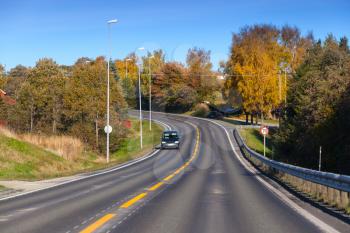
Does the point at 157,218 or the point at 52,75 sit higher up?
the point at 52,75

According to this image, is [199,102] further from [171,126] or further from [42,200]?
[42,200]

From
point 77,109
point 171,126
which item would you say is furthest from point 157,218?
point 171,126

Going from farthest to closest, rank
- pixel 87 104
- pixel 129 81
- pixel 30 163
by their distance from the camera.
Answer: pixel 129 81, pixel 87 104, pixel 30 163

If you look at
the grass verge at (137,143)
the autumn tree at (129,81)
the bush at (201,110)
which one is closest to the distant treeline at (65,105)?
the grass verge at (137,143)

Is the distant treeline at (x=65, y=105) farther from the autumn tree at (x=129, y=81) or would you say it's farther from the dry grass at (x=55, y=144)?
the autumn tree at (x=129, y=81)

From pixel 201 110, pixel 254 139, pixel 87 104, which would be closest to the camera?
pixel 87 104

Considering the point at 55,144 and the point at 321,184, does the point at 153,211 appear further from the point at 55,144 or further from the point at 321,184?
the point at 55,144

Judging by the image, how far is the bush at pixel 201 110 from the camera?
94.6 meters

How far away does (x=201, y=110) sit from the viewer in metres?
95.6

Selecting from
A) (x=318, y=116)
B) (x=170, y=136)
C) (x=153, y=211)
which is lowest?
(x=170, y=136)

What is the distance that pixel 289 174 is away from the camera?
63.7 feet

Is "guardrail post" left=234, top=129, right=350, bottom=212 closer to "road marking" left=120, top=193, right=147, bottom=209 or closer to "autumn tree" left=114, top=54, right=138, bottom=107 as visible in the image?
"road marking" left=120, top=193, right=147, bottom=209

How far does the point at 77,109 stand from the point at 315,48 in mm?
37483

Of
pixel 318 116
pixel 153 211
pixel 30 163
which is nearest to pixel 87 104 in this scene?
pixel 30 163
